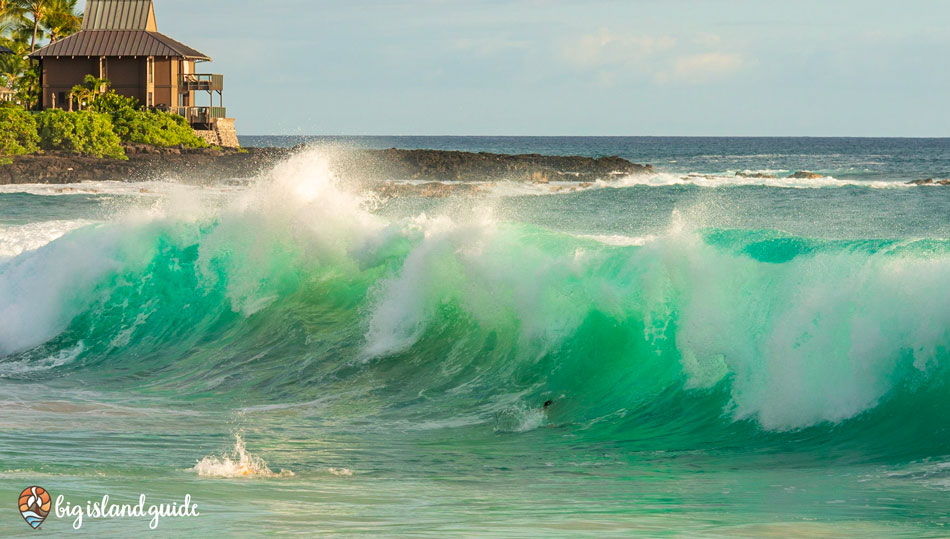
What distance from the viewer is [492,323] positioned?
1260 centimetres

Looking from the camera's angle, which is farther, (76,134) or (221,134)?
(221,134)

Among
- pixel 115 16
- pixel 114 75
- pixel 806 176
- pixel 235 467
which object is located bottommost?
pixel 235 467

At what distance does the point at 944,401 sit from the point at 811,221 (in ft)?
93.8

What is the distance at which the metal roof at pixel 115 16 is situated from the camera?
67.7 m

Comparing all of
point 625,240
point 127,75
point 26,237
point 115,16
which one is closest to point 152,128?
point 127,75

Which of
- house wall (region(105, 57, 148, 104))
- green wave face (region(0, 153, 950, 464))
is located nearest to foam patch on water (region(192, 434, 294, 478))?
green wave face (region(0, 153, 950, 464))

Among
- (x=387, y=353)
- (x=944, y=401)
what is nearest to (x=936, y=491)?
(x=944, y=401)

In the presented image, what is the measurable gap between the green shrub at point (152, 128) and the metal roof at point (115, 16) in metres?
7.36

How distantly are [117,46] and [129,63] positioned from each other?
3.81 feet

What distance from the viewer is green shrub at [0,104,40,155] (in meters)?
52.7

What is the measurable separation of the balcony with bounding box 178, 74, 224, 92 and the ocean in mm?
51397

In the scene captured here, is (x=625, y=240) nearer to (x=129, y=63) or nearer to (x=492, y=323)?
(x=492, y=323)

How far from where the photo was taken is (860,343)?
901cm

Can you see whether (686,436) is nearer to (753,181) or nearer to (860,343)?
(860,343)
